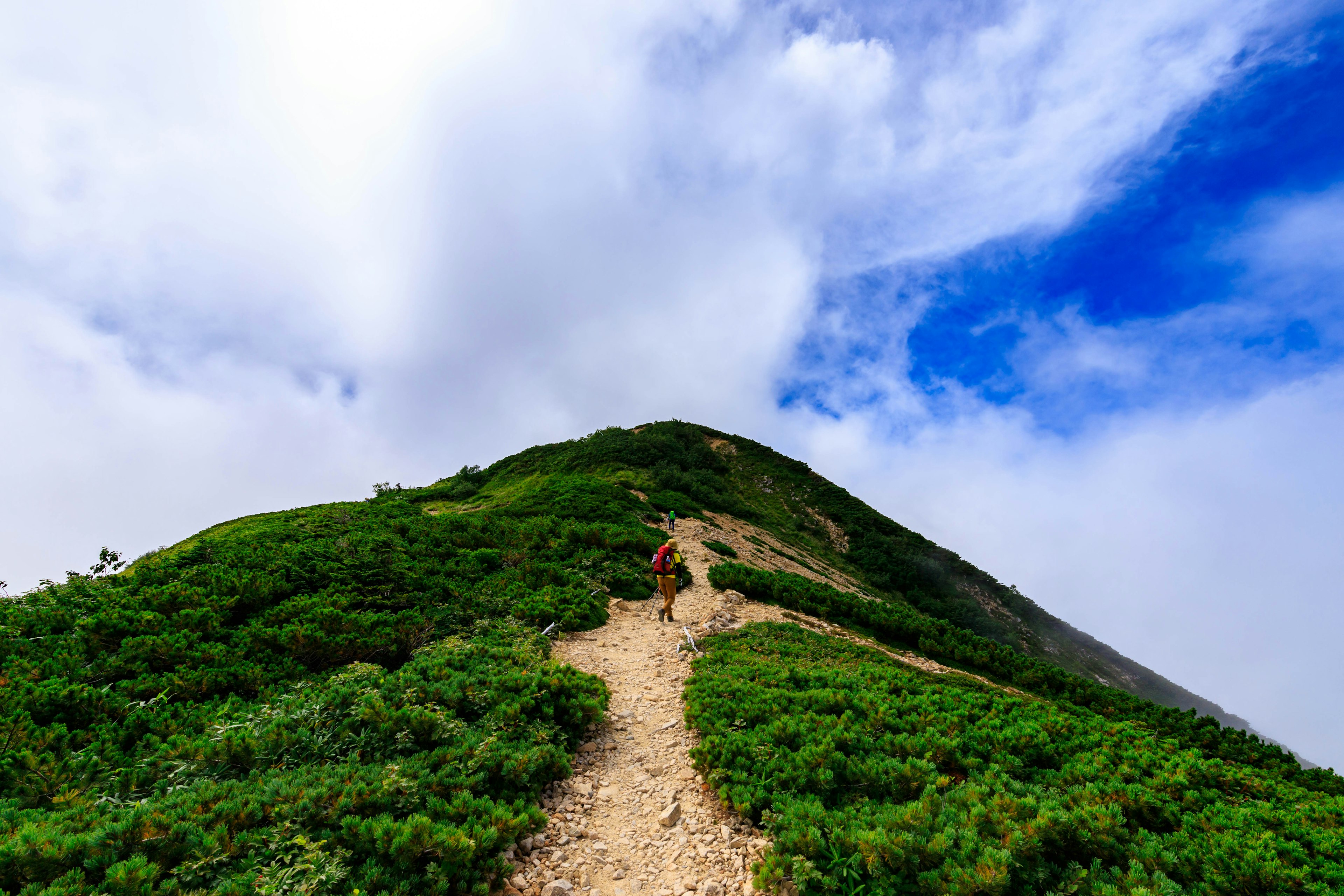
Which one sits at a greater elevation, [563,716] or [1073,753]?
[563,716]

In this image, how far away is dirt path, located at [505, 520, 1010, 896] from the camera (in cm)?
581

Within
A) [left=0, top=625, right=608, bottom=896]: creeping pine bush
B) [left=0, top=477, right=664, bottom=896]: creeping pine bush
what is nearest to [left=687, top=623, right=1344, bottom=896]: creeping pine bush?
[left=0, top=625, right=608, bottom=896]: creeping pine bush

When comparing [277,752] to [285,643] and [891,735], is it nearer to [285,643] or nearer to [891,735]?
[285,643]

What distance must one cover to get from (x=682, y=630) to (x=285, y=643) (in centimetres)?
906

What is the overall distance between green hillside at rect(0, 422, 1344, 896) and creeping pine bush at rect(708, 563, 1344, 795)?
0.11 m

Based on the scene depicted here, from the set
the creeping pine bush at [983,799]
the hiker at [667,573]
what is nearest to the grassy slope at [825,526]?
the hiker at [667,573]

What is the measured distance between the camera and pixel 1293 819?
6000 mm

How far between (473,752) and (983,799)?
643 centimetres

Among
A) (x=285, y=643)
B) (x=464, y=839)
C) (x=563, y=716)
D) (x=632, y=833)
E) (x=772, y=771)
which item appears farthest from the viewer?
(x=285, y=643)

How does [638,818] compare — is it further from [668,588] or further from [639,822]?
[668,588]

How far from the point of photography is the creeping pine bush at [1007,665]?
10.2 metres

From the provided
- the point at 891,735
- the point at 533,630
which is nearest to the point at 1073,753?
the point at 891,735

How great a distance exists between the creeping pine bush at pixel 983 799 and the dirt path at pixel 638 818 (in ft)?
1.43

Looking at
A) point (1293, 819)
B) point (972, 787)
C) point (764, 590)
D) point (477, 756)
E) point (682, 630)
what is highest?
point (764, 590)
